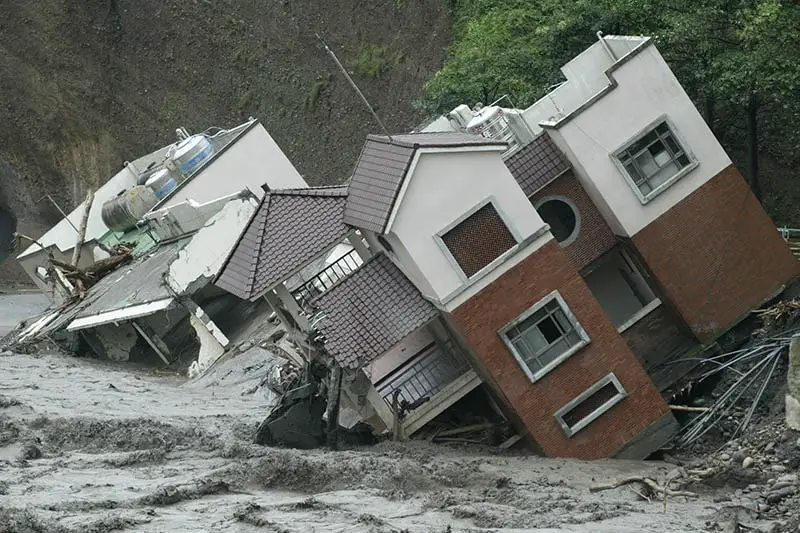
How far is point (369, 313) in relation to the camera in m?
25.9

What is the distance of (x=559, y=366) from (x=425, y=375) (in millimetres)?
3200

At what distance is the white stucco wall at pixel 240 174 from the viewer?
155 feet

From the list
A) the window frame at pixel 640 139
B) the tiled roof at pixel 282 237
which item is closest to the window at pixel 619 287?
the window frame at pixel 640 139

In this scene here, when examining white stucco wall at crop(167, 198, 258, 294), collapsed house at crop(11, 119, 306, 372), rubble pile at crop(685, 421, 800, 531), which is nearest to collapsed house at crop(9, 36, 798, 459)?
rubble pile at crop(685, 421, 800, 531)

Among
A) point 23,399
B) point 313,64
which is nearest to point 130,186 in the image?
point 313,64

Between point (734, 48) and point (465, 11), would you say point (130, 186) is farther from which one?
point (734, 48)

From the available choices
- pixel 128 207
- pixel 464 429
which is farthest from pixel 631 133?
pixel 128 207

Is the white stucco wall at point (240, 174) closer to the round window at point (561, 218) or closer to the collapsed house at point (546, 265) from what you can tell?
the collapsed house at point (546, 265)

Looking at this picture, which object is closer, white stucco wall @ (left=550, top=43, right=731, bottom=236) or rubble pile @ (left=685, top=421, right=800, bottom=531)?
rubble pile @ (left=685, top=421, right=800, bottom=531)

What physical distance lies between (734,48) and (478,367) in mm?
10947

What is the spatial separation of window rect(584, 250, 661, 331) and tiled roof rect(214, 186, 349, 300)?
20.6ft

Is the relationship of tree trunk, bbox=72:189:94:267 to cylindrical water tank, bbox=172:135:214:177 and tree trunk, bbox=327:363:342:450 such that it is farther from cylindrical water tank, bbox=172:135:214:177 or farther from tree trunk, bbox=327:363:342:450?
tree trunk, bbox=327:363:342:450

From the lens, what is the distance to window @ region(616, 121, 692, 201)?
27.9 m

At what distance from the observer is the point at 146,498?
19844 mm
